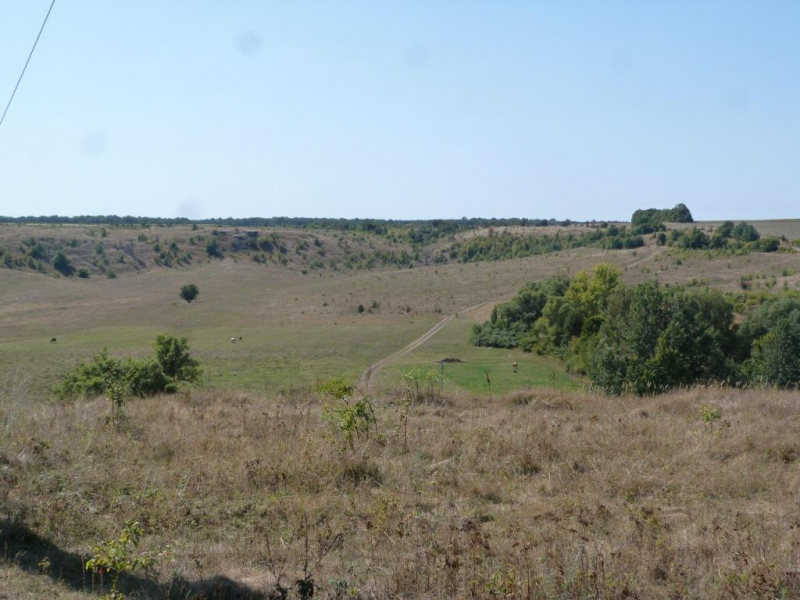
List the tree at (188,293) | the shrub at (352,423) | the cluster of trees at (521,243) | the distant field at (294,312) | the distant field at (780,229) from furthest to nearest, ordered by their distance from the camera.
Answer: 1. the cluster of trees at (521,243)
2. the distant field at (780,229)
3. the tree at (188,293)
4. the distant field at (294,312)
5. the shrub at (352,423)

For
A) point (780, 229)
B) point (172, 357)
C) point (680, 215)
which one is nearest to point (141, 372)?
point (172, 357)

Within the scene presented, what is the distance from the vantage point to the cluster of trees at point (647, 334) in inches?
1470

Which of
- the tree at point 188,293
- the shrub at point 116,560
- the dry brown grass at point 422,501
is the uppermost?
the shrub at point 116,560

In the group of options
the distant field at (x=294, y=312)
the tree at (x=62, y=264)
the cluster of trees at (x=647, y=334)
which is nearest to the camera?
the cluster of trees at (x=647, y=334)

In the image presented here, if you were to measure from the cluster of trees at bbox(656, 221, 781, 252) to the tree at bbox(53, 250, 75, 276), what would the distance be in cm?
9273

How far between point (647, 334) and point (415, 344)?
3048 cm

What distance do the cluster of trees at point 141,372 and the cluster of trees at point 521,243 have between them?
103 meters

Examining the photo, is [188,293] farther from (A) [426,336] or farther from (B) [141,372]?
(B) [141,372]

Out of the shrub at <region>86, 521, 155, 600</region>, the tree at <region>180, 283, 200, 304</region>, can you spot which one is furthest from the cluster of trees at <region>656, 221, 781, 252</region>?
the shrub at <region>86, 521, 155, 600</region>

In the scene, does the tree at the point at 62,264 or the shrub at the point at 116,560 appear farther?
the tree at the point at 62,264

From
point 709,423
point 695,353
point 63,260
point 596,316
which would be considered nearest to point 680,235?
point 596,316

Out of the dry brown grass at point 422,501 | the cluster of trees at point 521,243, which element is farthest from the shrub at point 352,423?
the cluster of trees at point 521,243

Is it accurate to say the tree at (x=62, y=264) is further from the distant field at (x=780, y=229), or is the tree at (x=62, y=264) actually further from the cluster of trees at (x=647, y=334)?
the distant field at (x=780, y=229)

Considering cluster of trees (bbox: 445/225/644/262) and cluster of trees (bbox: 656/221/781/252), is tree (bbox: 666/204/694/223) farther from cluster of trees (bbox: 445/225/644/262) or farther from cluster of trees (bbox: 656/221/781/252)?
cluster of trees (bbox: 656/221/781/252)
